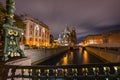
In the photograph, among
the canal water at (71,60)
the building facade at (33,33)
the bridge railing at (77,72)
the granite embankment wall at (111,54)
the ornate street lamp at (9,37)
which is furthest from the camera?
the building facade at (33,33)

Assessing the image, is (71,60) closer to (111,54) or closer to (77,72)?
(111,54)

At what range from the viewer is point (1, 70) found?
3.38m

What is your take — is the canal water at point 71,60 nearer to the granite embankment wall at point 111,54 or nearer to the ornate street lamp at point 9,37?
the granite embankment wall at point 111,54

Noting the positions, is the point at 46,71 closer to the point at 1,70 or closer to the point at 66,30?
the point at 1,70

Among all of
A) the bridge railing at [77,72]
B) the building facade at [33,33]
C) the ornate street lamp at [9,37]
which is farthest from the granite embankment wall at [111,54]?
the building facade at [33,33]

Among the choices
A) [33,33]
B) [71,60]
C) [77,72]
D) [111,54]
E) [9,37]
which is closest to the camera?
[77,72]

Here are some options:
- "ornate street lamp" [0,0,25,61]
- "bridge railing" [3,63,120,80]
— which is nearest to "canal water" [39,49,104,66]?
"ornate street lamp" [0,0,25,61]

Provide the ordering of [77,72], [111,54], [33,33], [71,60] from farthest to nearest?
1. [33,33]
2. [71,60]
3. [111,54]
4. [77,72]

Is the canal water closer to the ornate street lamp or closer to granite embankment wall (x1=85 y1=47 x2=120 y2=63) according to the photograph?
granite embankment wall (x1=85 y1=47 x2=120 y2=63)

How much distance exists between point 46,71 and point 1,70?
4.57 ft

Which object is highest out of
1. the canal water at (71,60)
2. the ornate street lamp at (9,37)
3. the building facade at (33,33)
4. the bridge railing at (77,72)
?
the building facade at (33,33)

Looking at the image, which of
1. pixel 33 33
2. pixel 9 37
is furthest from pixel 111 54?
pixel 33 33

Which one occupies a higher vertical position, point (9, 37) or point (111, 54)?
point (9, 37)

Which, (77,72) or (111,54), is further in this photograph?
(111,54)
